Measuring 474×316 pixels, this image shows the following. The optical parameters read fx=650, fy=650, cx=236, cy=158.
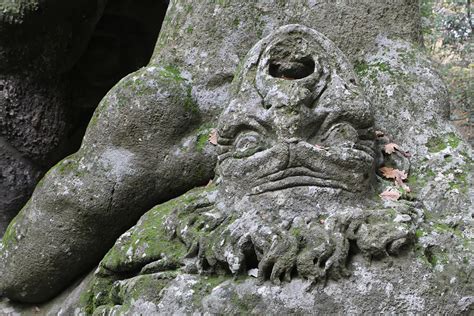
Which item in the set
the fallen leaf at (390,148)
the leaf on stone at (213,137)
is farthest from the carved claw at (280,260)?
the leaf on stone at (213,137)

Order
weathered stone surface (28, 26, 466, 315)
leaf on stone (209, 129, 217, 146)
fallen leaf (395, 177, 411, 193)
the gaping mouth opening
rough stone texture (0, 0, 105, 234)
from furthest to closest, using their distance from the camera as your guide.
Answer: rough stone texture (0, 0, 105, 234), leaf on stone (209, 129, 217, 146), fallen leaf (395, 177, 411, 193), the gaping mouth opening, weathered stone surface (28, 26, 466, 315)

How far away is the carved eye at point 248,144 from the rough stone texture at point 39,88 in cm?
149

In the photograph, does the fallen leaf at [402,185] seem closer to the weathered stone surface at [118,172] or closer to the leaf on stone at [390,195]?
the leaf on stone at [390,195]

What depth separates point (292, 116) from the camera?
5.57ft

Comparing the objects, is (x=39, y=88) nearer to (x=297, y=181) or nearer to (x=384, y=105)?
(x=384, y=105)

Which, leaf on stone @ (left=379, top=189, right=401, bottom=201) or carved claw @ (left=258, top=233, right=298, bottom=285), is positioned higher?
leaf on stone @ (left=379, top=189, right=401, bottom=201)

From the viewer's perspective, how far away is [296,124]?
1687 mm

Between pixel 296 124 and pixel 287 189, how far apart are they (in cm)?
17

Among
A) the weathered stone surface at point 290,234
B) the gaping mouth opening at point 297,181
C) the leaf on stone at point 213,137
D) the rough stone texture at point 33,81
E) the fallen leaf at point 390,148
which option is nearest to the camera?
the weathered stone surface at point 290,234

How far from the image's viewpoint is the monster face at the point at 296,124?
1.65 meters

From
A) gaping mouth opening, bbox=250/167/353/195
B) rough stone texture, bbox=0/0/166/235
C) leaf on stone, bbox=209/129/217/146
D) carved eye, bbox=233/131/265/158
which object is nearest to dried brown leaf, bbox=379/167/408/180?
gaping mouth opening, bbox=250/167/353/195

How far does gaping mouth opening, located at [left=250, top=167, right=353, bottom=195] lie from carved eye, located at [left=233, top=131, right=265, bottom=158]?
0.09 meters

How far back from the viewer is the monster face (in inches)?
65.1

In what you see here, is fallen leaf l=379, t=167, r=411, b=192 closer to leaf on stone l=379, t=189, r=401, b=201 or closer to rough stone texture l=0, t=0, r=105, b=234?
leaf on stone l=379, t=189, r=401, b=201
